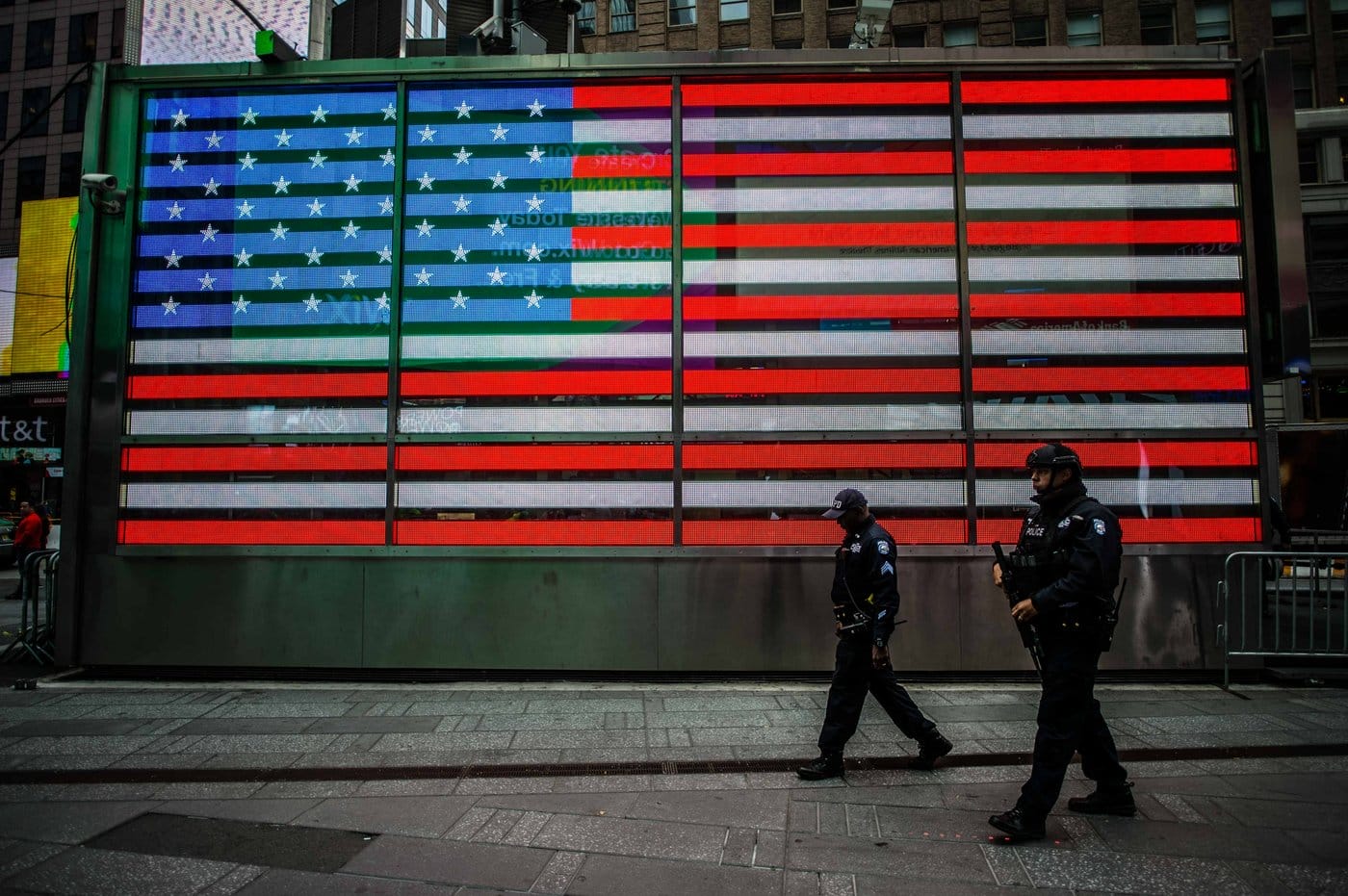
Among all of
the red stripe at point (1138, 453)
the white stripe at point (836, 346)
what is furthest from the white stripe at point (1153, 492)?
the white stripe at point (836, 346)

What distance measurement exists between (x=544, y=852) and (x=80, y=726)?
468 cm

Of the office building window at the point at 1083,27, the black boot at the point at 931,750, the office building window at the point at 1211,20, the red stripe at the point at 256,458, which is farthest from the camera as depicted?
the office building window at the point at 1083,27

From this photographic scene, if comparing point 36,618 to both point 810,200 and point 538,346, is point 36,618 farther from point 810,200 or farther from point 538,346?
point 810,200

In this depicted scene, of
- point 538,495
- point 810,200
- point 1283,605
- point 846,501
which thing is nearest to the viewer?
point 846,501

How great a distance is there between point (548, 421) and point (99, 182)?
5.17 m

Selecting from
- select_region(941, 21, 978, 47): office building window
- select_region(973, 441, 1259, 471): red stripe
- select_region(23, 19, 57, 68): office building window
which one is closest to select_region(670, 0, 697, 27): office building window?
select_region(941, 21, 978, 47): office building window

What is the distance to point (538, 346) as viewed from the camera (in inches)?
327

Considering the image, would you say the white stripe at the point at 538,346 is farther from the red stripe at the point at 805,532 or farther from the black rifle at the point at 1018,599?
the black rifle at the point at 1018,599

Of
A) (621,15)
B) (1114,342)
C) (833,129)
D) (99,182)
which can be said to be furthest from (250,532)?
(621,15)

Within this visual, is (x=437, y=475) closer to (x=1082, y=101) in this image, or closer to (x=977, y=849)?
(x=977, y=849)

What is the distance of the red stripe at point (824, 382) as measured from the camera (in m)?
8.19

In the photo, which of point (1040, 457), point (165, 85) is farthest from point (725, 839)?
point (165, 85)

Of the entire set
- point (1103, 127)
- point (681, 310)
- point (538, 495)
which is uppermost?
point (1103, 127)

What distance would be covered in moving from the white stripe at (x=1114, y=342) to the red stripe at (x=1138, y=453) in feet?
3.11
